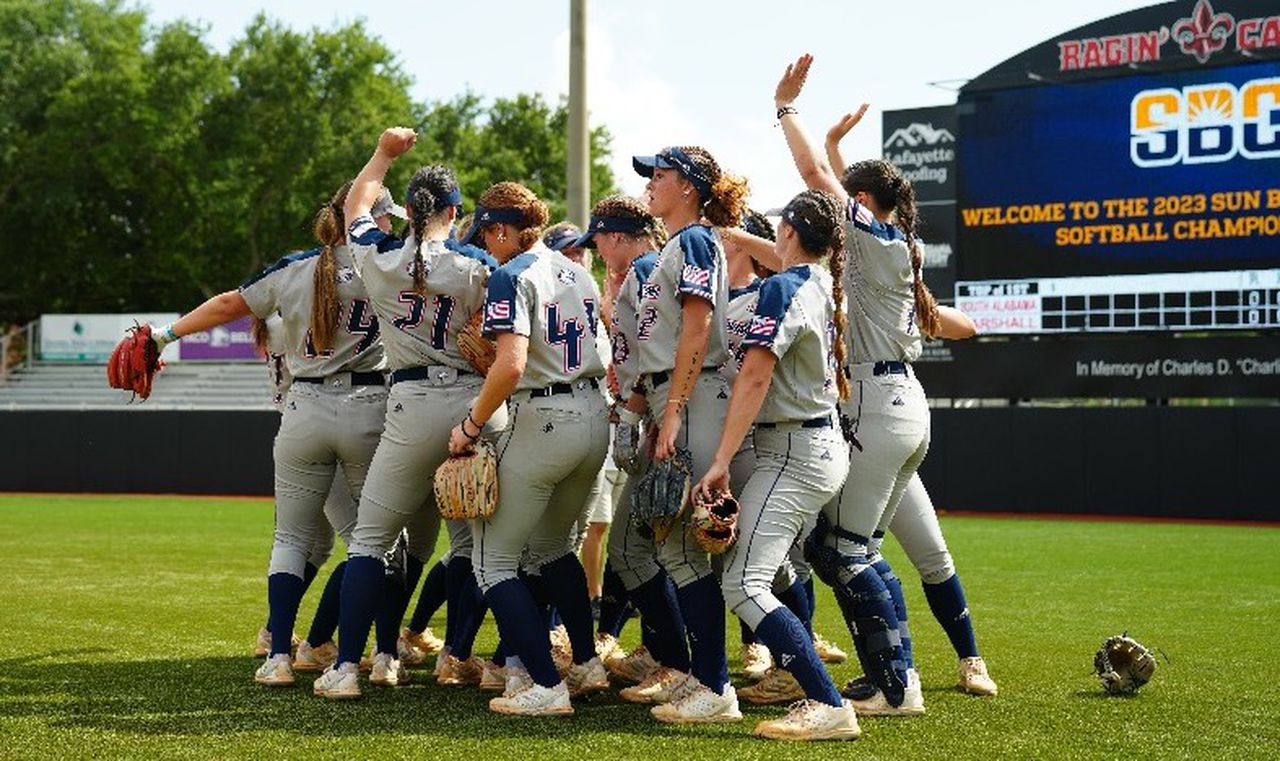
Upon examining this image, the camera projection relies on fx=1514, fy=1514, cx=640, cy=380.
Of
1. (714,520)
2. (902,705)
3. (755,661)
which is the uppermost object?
(714,520)

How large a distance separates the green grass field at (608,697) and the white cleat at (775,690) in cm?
29

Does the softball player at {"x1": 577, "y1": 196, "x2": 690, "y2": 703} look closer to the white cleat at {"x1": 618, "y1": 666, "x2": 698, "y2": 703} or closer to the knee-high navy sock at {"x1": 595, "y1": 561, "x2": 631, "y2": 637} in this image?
the white cleat at {"x1": 618, "y1": 666, "x2": 698, "y2": 703}

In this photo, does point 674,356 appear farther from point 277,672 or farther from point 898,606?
point 277,672

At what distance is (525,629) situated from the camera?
5367 mm

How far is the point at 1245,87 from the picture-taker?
606 inches

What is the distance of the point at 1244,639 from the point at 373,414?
14.8 ft

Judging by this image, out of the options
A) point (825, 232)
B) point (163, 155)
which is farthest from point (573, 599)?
point (163, 155)

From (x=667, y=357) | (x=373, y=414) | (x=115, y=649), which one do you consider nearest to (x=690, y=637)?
(x=667, y=357)

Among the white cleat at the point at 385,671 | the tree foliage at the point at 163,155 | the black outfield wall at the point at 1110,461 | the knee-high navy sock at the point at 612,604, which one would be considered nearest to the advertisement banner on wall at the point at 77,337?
the tree foliage at the point at 163,155

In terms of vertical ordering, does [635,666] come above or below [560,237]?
below

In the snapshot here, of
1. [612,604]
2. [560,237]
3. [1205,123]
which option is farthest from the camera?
[1205,123]

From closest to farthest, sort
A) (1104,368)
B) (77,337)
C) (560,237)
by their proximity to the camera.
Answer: (560,237), (1104,368), (77,337)

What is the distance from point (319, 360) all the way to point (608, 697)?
1766mm

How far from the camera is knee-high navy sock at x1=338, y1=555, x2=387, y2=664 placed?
5.67 meters
